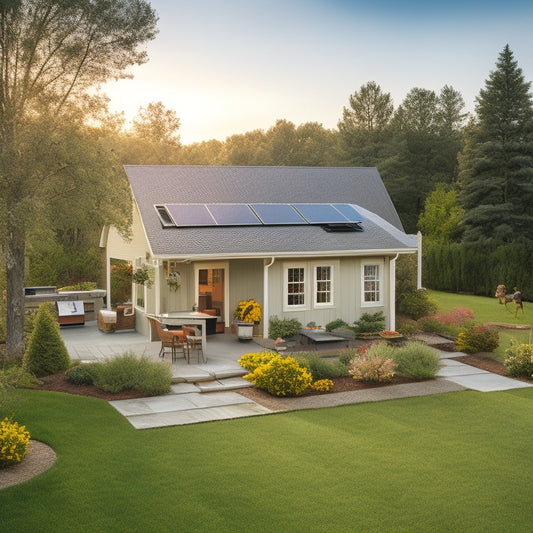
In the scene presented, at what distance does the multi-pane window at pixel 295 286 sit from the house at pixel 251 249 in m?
0.03

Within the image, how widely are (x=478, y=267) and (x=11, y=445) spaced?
28.4 metres

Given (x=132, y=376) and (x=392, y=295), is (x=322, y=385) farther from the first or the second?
(x=392, y=295)

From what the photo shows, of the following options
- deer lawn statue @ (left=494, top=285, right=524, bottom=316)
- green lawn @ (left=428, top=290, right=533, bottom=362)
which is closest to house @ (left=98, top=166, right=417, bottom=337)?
green lawn @ (left=428, top=290, right=533, bottom=362)

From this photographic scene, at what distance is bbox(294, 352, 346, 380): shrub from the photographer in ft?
45.0

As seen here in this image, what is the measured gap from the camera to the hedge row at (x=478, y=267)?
3034cm

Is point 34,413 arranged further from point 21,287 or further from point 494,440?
point 494,440

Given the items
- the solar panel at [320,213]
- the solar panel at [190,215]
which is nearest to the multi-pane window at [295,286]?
the solar panel at [320,213]

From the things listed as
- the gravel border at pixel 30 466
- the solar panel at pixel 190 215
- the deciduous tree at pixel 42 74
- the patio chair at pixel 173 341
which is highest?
the deciduous tree at pixel 42 74

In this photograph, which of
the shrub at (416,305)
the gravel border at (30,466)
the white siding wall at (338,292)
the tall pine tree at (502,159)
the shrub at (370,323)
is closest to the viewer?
the gravel border at (30,466)

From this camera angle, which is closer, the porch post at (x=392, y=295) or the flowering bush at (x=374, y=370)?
the flowering bush at (x=374, y=370)

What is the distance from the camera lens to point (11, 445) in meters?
8.24

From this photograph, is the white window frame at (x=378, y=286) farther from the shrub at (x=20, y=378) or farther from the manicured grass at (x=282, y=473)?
the shrub at (x=20, y=378)

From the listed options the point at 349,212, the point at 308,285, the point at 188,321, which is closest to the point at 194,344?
the point at 188,321

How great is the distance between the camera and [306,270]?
62.0 feet
